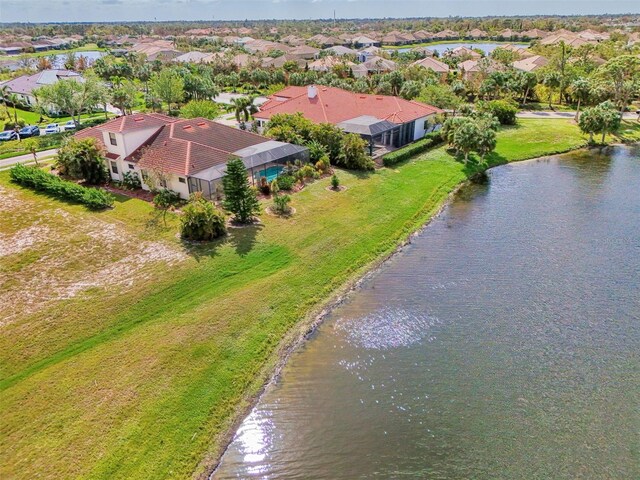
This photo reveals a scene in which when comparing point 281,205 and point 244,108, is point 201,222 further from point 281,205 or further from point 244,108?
point 244,108

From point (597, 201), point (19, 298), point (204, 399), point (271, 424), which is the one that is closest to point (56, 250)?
point (19, 298)

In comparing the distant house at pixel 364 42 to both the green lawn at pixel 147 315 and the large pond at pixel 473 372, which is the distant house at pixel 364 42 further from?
the large pond at pixel 473 372

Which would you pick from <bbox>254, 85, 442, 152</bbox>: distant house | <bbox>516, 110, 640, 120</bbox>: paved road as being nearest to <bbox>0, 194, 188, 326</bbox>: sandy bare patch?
<bbox>254, 85, 442, 152</bbox>: distant house

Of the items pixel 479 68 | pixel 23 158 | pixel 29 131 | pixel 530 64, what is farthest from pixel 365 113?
pixel 530 64

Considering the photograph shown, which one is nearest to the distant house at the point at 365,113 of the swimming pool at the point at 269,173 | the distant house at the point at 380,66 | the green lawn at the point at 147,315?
the swimming pool at the point at 269,173

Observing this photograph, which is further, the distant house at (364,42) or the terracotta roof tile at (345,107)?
the distant house at (364,42)

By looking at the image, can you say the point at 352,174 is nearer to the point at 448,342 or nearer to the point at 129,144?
the point at 129,144
